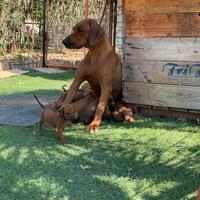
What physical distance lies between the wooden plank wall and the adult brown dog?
29 centimetres

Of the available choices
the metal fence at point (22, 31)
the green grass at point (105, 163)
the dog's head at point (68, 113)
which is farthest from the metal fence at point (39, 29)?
the dog's head at point (68, 113)

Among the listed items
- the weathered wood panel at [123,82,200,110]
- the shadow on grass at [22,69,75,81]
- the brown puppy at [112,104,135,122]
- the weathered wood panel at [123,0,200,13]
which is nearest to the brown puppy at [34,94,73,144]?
the brown puppy at [112,104,135,122]

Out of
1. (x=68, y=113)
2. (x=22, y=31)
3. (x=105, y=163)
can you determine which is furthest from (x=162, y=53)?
(x=22, y=31)

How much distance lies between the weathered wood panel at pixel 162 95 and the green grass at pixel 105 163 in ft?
1.07

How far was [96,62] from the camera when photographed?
19.6 ft

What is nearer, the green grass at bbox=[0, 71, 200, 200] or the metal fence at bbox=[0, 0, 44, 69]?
the green grass at bbox=[0, 71, 200, 200]

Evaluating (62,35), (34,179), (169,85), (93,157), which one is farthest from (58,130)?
(62,35)

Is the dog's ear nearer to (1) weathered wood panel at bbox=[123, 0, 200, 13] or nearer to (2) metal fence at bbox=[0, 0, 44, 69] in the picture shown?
(1) weathered wood panel at bbox=[123, 0, 200, 13]

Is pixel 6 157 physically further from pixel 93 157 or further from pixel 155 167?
pixel 155 167

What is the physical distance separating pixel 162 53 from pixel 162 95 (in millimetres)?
553

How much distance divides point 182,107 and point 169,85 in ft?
1.09

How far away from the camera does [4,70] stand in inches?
440

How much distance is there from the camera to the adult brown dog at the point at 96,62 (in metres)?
5.81

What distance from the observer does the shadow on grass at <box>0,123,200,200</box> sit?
3.44 m
